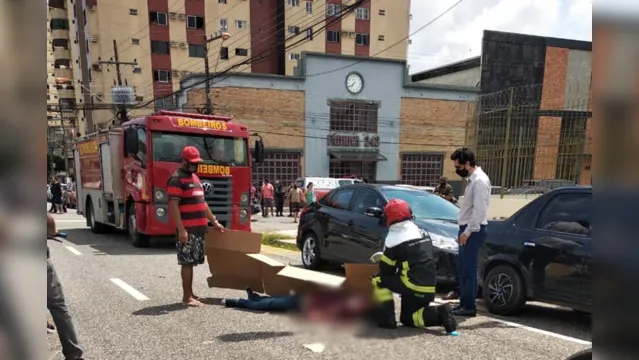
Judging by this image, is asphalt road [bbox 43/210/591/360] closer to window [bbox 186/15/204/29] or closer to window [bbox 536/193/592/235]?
window [bbox 536/193/592/235]

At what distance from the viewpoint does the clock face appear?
28.7 meters

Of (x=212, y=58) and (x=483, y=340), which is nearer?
A: (x=483, y=340)

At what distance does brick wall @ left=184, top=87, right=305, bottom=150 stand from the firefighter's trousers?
22495mm

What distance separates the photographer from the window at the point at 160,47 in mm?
43406

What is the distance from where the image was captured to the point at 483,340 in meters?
4.05

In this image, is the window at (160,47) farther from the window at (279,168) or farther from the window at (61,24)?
the window at (279,168)

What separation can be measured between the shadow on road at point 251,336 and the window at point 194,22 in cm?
4571

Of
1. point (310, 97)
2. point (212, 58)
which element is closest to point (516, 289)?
point (310, 97)

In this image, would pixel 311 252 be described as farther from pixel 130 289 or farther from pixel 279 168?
pixel 279 168

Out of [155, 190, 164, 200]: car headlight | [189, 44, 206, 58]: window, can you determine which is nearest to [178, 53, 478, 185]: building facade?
[155, 190, 164, 200]: car headlight

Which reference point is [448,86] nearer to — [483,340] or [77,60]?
[483,340]

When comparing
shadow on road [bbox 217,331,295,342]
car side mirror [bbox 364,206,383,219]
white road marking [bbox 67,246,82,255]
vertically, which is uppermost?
car side mirror [bbox 364,206,383,219]

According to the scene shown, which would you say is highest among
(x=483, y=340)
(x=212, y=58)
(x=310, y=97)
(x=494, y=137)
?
(x=212, y=58)

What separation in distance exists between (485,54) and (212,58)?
31469 mm
